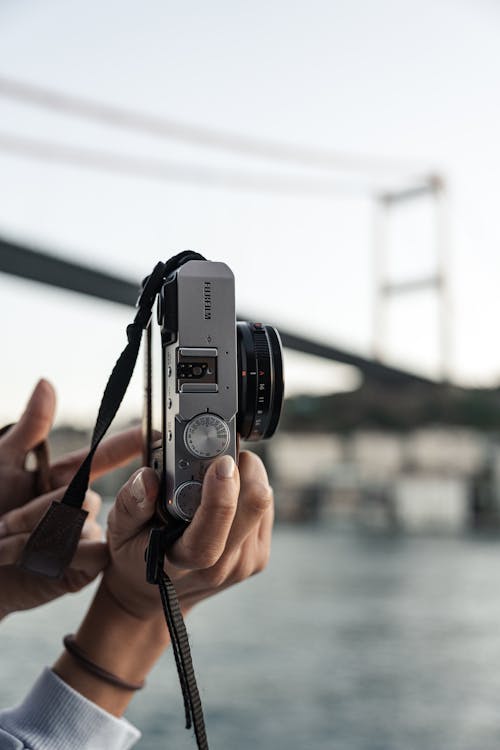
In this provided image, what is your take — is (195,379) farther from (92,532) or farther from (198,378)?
(92,532)

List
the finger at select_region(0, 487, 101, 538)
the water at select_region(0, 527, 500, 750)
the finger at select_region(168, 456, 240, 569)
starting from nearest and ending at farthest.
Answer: the finger at select_region(168, 456, 240, 569) < the finger at select_region(0, 487, 101, 538) < the water at select_region(0, 527, 500, 750)

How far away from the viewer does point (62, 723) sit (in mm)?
411

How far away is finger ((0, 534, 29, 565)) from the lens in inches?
17.0

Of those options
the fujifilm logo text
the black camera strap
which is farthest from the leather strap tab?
the fujifilm logo text

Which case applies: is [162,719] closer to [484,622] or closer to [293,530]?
[484,622]

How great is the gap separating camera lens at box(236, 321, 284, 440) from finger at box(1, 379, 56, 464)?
0.11 meters

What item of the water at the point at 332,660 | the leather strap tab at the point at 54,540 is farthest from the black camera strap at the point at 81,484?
the water at the point at 332,660

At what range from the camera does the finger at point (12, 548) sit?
43cm

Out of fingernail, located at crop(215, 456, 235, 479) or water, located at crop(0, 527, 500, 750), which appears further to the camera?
water, located at crop(0, 527, 500, 750)

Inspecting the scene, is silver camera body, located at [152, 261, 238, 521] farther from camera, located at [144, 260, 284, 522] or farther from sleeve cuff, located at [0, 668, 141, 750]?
sleeve cuff, located at [0, 668, 141, 750]

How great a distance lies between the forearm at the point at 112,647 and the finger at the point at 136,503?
0.14 feet

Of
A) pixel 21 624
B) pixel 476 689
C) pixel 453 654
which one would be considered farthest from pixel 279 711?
pixel 21 624

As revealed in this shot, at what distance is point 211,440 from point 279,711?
11.2ft

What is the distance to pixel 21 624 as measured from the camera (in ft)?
17.7
